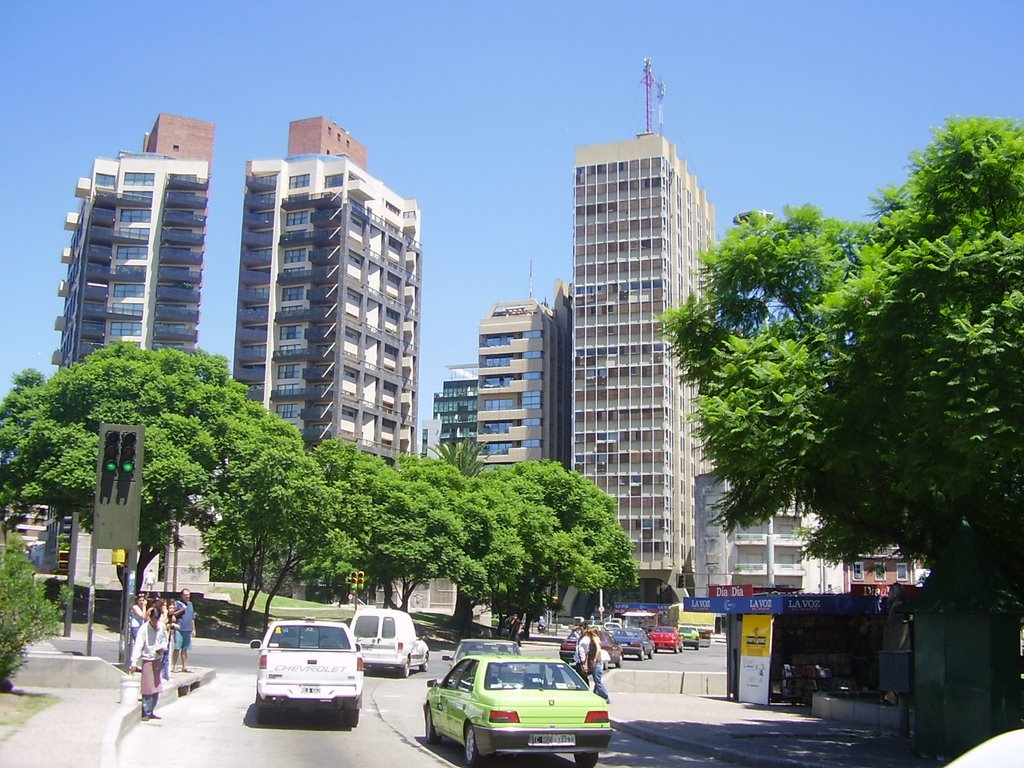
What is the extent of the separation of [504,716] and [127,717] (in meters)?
6.09

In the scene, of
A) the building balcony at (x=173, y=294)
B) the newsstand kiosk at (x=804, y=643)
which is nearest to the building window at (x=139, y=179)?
the building balcony at (x=173, y=294)

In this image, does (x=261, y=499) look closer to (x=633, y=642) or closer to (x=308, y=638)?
(x=633, y=642)

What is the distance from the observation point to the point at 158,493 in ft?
153

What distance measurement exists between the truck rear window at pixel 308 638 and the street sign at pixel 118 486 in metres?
4.98

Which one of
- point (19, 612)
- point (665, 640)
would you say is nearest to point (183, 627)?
point (19, 612)

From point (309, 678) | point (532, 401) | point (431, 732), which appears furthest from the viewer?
point (532, 401)

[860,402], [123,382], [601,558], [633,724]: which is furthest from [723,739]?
[601,558]

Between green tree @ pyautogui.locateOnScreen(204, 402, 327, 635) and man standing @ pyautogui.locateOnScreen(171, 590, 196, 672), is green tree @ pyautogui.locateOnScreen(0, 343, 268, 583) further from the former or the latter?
man standing @ pyautogui.locateOnScreen(171, 590, 196, 672)

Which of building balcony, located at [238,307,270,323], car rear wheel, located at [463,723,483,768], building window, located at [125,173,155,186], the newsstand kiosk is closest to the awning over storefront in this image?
the newsstand kiosk

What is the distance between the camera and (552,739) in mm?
13289

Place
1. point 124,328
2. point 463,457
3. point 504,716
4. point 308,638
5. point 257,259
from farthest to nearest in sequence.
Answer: point 257,259
point 124,328
point 463,457
point 308,638
point 504,716

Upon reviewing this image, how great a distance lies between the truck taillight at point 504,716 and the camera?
13211mm

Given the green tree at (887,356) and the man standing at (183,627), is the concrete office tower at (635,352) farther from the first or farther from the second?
the green tree at (887,356)

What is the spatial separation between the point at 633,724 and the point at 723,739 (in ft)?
7.75
